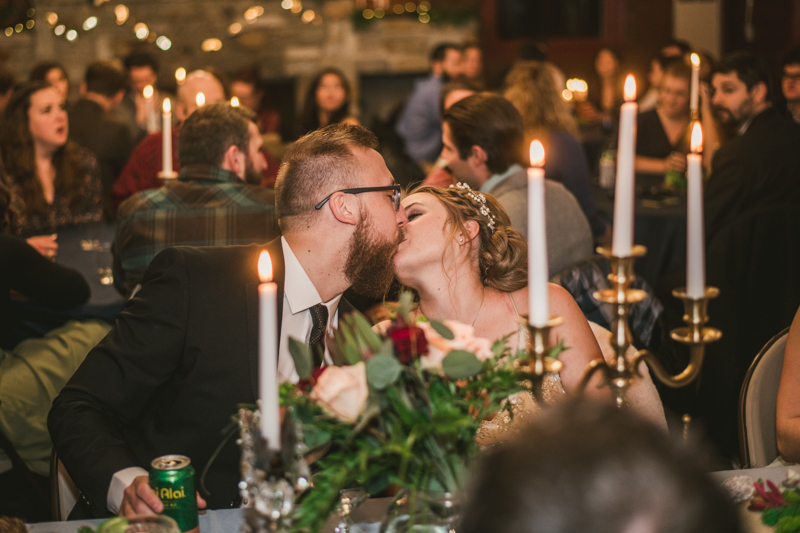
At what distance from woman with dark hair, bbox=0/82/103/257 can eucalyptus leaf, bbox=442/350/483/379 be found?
321 cm

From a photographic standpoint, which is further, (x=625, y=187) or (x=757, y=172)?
(x=757, y=172)

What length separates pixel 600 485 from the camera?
1.94 ft

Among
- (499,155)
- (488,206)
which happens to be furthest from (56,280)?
(499,155)

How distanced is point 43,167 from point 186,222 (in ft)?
5.30

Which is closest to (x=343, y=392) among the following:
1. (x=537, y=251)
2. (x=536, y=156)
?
(x=537, y=251)

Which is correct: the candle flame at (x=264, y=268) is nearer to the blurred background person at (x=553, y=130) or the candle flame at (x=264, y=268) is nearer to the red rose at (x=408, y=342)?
the red rose at (x=408, y=342)

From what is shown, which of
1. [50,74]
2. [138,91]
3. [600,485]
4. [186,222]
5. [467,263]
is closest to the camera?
[600,485]

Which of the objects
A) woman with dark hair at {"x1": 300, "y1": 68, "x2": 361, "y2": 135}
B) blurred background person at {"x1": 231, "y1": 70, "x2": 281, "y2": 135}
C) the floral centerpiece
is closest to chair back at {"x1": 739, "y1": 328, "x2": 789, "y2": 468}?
the floral centerpiece

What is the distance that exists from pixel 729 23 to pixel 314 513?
10432 millimetres

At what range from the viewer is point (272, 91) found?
31.3 ft

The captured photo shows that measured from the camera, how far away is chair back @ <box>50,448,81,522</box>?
5.59ft

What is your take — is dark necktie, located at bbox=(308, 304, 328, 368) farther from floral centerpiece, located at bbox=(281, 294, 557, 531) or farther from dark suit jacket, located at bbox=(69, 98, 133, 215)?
dark suit jacket, located at bbox=(69, 98, 133, 215)

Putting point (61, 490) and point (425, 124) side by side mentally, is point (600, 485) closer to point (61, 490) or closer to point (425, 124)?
point (61, 490)

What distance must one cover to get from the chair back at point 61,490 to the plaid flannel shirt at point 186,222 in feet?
3.65
